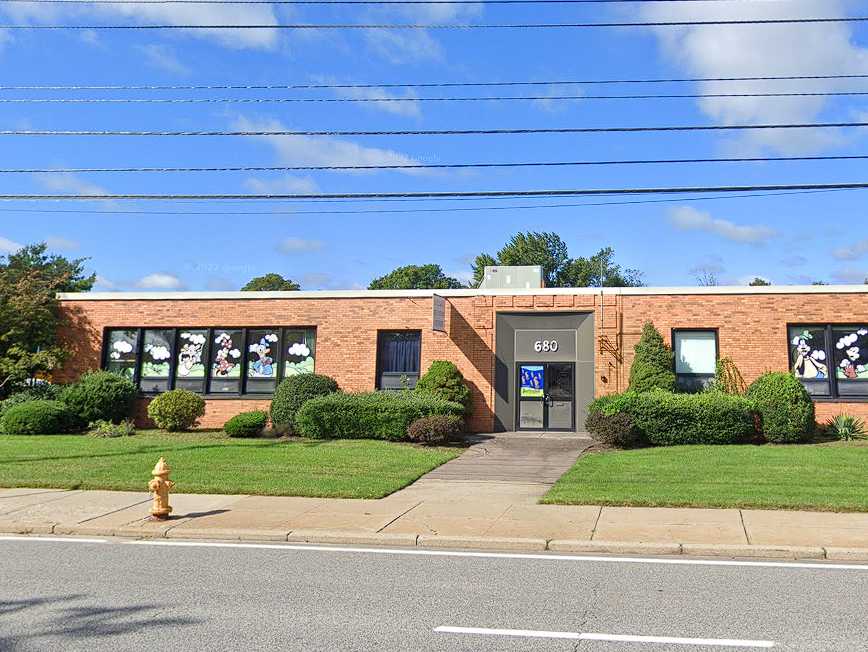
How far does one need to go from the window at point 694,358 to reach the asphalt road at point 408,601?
1461 centimetres

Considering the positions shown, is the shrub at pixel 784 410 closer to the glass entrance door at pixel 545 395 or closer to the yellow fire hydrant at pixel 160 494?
the glass entrance door at pixel 545 395

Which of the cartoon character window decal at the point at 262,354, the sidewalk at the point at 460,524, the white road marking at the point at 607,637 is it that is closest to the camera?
the white road marking at the point at 607,637

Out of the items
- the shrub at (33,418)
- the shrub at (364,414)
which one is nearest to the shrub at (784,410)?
the shrub at (364,414)

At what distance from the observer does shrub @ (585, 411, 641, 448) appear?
59.4 ft

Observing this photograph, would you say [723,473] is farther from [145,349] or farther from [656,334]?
[145,349]

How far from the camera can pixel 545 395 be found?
2317cm

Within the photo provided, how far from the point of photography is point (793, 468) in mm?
14344

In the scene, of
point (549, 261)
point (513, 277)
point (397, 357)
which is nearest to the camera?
point (397, 357)

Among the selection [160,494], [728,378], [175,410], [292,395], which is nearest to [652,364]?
[728,378]

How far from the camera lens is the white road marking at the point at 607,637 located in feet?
17.4

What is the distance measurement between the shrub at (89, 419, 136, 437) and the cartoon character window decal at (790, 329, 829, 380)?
19.2 m

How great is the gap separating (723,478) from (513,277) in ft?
50.9

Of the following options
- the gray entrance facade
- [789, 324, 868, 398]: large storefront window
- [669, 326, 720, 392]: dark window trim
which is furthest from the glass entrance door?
[789, 324, 868, 398]: large storefront window

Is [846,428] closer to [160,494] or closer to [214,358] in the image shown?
[160,494]
